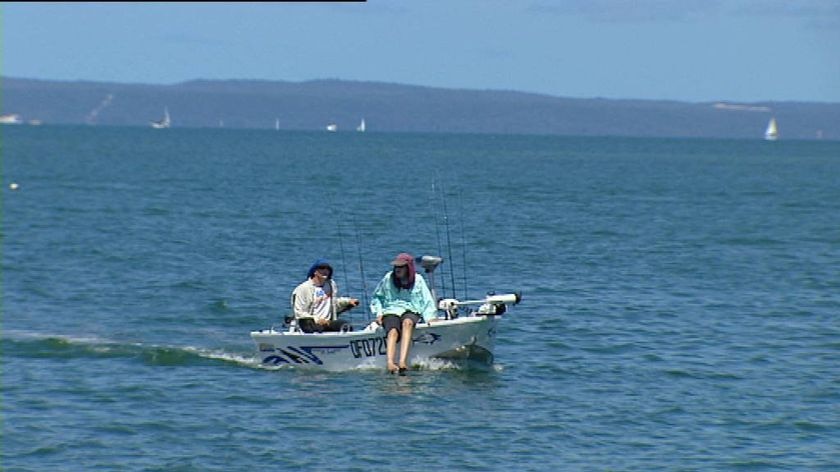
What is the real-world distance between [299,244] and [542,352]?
59.8 ft

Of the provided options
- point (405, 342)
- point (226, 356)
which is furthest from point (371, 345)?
point (226, 356)

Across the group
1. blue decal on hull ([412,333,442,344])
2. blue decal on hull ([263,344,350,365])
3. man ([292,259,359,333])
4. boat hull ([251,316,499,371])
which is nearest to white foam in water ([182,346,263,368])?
blue decal on hull ([263,344,350,365])

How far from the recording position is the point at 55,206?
193 ft

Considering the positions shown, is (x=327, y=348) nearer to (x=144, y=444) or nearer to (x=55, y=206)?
(x=144, y=444)

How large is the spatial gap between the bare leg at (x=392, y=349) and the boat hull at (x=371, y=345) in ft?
0.42

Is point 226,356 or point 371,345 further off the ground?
point 371,345

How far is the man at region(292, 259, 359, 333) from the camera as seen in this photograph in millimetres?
22406

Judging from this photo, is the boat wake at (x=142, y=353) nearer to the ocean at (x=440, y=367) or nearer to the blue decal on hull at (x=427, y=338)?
the ocean at (x=440, y=367)

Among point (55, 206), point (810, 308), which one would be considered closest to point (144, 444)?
point (810, 308)

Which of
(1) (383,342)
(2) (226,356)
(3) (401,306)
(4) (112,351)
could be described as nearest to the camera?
(3) (401,306)

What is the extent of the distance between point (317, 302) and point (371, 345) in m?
0.98

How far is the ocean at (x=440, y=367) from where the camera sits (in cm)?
1819

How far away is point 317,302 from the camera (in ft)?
74.0

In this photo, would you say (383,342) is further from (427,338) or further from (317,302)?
Result: (317,302)
